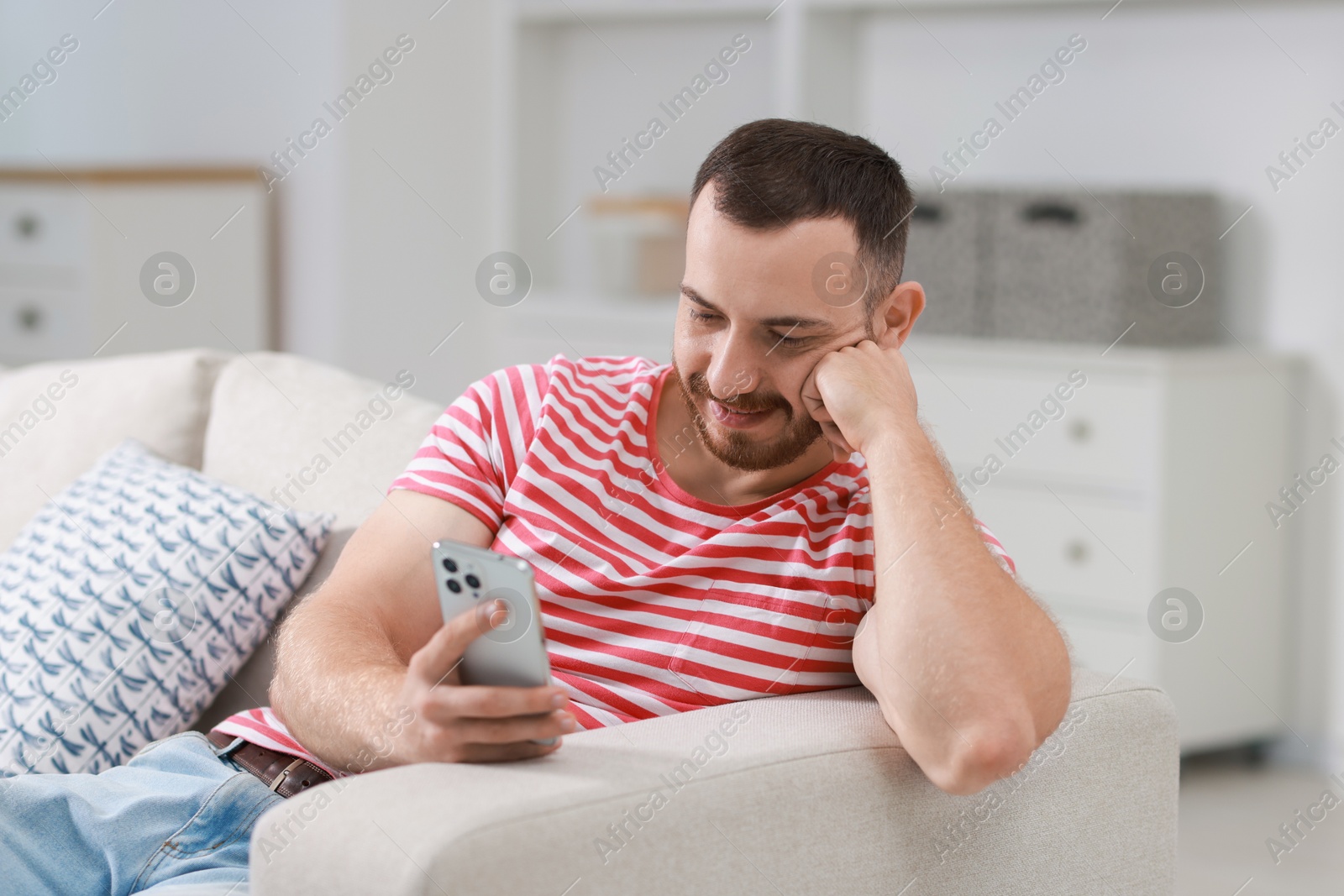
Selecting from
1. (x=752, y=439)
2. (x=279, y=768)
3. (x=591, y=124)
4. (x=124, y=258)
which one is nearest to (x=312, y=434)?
(x=279, y=768)

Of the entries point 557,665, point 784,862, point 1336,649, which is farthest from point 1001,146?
point 784,862

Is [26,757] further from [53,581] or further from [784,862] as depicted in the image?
[784,862]

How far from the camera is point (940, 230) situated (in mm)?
3008

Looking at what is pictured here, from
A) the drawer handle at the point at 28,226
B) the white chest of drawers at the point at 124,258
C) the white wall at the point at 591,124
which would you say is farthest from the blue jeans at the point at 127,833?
the drawer handle at the point at 28,226

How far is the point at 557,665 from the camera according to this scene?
1.32 m

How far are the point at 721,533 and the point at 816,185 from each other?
316 mm

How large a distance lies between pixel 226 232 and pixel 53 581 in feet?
7.16

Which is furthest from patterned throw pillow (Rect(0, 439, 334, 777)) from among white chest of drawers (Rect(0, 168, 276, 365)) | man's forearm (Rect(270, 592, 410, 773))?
white chest of drawers (Rect(0, 168, 276, 365))

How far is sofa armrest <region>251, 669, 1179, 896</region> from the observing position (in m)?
0.94

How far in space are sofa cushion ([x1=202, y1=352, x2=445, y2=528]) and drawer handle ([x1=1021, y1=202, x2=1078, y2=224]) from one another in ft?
5.15

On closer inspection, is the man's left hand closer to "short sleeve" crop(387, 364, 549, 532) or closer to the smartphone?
"short sleeve" crop(387, 364, 549, 532)

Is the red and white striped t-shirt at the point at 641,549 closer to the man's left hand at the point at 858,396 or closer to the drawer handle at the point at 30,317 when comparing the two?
the man's left hand at the point at 858,396

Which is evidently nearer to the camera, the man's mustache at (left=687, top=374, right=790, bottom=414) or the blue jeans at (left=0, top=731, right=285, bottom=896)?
the blue jeans at (left=0, top=731, right=285, bottom=896)

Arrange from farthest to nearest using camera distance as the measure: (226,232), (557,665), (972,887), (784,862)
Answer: (226,232)
(557,665)
(972,887)
(784,862)
